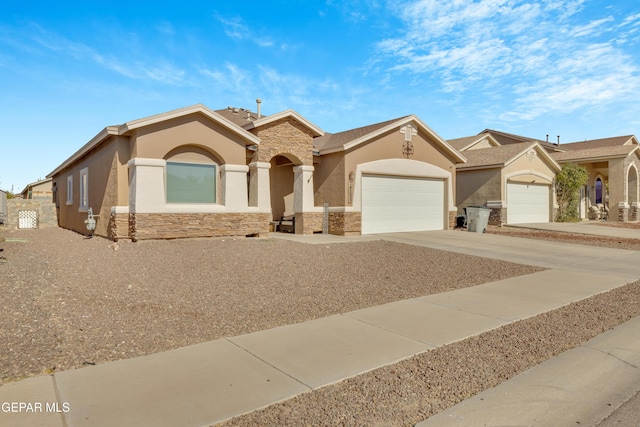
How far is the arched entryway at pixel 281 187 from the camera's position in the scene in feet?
66.8

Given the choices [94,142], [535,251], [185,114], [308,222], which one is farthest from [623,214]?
[94,142]

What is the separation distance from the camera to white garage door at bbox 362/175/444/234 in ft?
58.5

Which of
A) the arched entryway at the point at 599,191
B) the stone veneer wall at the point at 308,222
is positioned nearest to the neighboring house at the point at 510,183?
the stone veneer wall at the point at 308,222

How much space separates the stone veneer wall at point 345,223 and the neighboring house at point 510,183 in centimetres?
940

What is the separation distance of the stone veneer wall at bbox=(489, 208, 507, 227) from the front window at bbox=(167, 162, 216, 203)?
15073 mm

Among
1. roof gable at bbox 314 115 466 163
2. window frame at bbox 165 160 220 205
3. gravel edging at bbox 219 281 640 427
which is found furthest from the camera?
roof gable at bbox 314 115 466 163

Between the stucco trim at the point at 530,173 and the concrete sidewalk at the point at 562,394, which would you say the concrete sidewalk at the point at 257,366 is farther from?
the stucco trim at the point at 530,173

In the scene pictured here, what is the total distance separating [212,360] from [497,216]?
2082 cm

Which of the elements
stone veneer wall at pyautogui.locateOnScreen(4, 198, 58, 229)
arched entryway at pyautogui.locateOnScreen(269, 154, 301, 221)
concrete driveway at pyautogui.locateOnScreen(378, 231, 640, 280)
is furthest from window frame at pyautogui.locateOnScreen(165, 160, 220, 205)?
stone veneer wall at pyautogui.locateOnScreen(4, 198, 58, 229)

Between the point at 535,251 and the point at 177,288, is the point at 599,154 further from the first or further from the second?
the point at 177,288

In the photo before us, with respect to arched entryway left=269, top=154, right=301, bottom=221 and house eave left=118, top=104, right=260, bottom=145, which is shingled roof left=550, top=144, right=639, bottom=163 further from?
house eave left=118, top=104, right=260, bottom=145

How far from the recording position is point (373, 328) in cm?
573

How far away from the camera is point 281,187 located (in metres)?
20.7

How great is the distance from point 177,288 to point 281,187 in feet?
43.9
